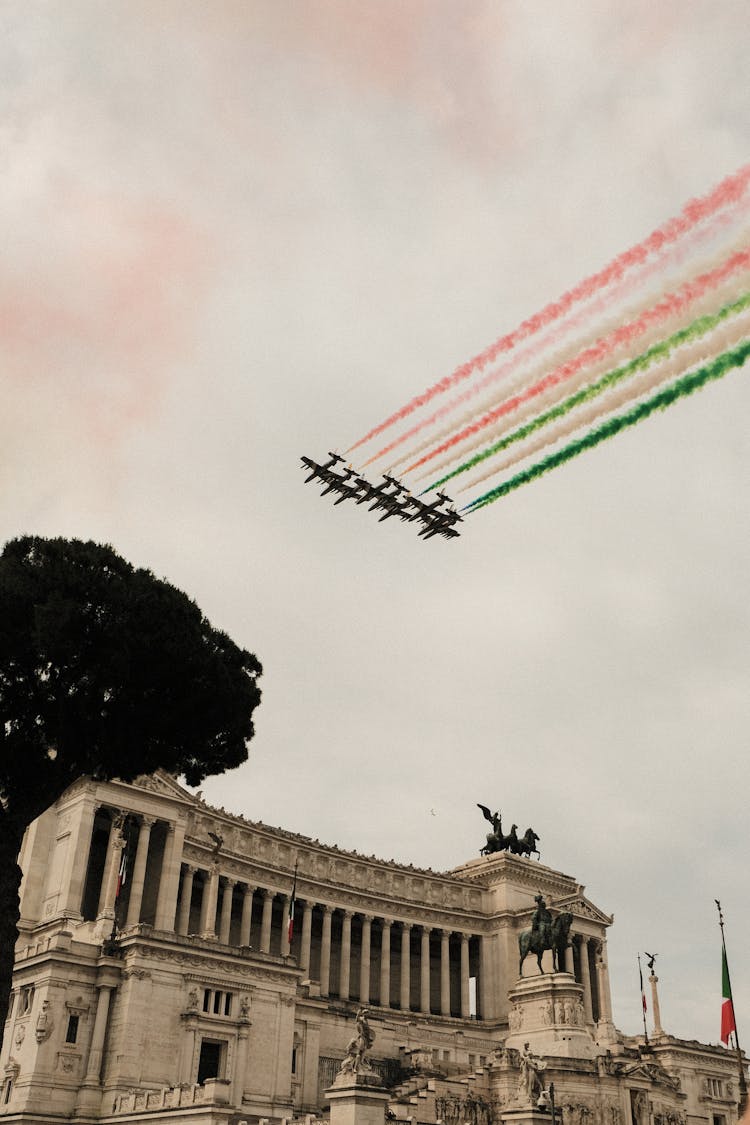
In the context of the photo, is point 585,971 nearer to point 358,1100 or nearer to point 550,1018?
point 550,1018

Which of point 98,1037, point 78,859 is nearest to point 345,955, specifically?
point 78,859

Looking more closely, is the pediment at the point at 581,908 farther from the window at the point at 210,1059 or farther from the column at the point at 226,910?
the window at the point at 210,1059

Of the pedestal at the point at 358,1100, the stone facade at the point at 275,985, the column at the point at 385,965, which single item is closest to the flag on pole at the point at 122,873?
the stone facade at the point at 275,985

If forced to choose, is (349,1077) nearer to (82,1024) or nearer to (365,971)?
(82,1024)

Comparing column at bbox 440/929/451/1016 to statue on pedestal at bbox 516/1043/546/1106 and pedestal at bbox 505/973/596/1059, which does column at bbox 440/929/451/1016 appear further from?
statue on pedestal at bbox 516/1043/546/1106

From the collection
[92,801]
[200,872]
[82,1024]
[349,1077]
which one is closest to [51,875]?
[92,801]

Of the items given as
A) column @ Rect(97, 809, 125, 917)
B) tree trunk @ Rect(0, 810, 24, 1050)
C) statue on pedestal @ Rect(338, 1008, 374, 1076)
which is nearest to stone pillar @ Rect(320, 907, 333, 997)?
column @ Rect(97, 809, 125, 917)
